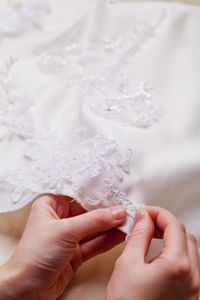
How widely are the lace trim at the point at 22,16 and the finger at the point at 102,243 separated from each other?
0.80m

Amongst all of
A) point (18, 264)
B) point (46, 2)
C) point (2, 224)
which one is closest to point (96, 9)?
point (46, 2)

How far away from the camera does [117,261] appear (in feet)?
2.28

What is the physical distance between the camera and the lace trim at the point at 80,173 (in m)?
0.79

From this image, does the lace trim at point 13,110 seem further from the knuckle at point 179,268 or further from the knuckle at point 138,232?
the knuckle at point 179,268

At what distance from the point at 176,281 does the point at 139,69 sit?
65cm

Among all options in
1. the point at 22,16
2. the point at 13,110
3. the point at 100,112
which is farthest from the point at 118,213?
the point at 22,16

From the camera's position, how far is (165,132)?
891 millimetres

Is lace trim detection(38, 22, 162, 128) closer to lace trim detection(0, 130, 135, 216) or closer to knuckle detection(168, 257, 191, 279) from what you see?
lace trim detection(0, 130, 135, 216)

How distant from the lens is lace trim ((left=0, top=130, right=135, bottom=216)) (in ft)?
2.59

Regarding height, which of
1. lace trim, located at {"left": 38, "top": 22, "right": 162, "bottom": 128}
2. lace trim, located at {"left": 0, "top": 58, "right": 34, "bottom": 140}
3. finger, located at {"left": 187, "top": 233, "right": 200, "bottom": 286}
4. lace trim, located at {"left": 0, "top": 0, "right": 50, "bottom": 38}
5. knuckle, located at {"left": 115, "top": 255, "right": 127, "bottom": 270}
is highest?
lace trim, located at {"left": 0, "top": 0, "right": 50, "bottom": 38}

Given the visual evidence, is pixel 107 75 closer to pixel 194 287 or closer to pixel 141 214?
pixel 141 214

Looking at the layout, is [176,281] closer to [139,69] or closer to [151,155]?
[151,155]

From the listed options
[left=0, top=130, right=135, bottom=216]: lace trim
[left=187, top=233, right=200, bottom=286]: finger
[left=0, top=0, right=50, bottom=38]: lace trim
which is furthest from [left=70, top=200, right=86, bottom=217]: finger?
[left=0, top=0, right=50, bottom=38]: lace trim

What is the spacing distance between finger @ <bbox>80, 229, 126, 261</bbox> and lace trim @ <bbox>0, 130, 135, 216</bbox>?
0.28ft
